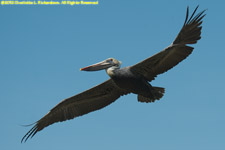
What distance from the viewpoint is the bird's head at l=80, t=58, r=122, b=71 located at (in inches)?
460

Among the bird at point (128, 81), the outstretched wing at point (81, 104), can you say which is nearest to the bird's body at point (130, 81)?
the bird at point (128, 81)

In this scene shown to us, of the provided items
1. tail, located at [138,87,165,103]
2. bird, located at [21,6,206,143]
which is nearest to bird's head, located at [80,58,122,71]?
bird, located at [21,6,206,143]

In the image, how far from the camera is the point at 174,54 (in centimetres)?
1102

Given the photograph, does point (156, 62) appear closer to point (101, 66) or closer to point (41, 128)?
point (101, 66)

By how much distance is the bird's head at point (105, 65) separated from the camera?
38.4 feet

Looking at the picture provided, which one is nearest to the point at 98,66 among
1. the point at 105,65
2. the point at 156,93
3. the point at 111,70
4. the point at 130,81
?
the point at 105,65

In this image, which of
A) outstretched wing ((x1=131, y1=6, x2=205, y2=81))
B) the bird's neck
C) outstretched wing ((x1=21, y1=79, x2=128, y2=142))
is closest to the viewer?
outstretched wing ((x1=131, y1=6, x2=205, y2=81))

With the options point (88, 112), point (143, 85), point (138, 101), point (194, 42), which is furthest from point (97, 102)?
point (194, 42)

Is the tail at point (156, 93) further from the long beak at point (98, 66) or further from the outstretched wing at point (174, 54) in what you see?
the long beak at point (98, 66)

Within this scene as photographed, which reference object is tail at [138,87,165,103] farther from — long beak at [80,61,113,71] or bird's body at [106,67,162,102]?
long beak at [80,61,113,71]

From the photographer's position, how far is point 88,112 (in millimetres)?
Result: 13086

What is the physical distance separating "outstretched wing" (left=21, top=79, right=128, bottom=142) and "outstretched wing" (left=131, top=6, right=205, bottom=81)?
1.39 m

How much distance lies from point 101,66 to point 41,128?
317 centimetres

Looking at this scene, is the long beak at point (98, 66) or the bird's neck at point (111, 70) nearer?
the bird's neck at point (111, 70)
